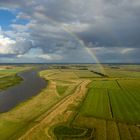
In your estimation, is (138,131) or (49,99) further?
(49,99)

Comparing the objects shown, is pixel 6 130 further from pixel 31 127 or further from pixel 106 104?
pixel 106 104

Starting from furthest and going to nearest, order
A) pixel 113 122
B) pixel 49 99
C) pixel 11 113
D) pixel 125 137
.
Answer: pixel 49 99
pixel 11 113
pixel 113 122
pixel 125 137

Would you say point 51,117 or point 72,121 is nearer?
point 72,121

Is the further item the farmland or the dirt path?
the dirt path

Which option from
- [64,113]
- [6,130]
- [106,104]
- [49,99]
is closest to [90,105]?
[106,104]

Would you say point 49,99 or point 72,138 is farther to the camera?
point 49,99

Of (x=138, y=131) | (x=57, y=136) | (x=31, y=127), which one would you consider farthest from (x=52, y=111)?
(x=138, y=131)

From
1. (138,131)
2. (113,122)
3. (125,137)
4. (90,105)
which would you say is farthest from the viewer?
(90,105)

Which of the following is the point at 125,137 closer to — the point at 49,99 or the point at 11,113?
the point at 11,113

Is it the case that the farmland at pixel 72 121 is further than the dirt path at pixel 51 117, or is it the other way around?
the dirt path at pixel 51 117
